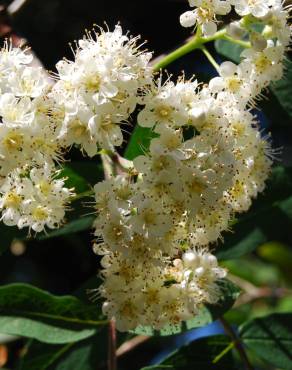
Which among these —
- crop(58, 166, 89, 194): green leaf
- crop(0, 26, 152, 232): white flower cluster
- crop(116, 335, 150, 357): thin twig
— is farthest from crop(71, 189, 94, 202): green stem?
crop(116, 335, 150, 357): thin twig

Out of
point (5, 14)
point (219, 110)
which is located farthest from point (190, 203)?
point (5, 14)

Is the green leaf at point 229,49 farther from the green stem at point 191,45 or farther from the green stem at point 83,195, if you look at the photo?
the green stem at point 83,195

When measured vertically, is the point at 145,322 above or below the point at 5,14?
below

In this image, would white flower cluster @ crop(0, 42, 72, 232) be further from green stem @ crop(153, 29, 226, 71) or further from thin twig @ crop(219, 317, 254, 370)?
thin twig @ crop(219, 317, 254, 370)

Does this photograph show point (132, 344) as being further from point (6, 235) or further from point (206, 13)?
point (206, 13)

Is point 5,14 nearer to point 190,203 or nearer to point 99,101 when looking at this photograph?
point 99,101

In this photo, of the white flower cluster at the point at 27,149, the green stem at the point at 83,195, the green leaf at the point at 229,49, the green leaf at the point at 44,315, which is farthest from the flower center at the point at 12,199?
the green leaf at the point at 229,49
